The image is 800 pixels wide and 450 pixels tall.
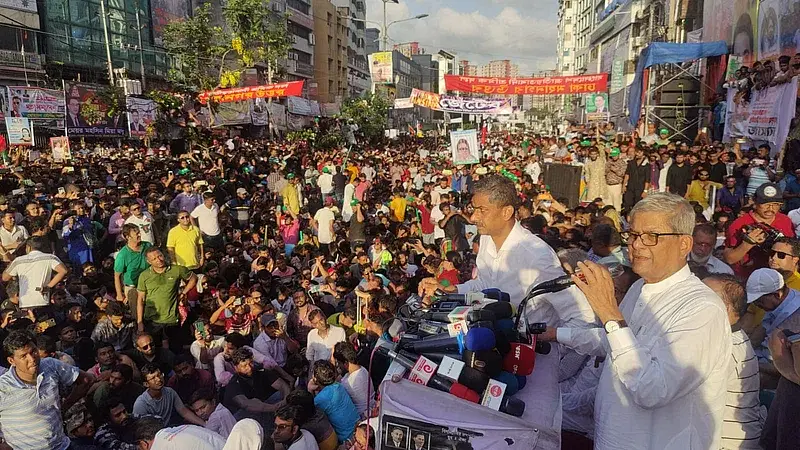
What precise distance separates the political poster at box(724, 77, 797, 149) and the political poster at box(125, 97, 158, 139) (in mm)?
16833

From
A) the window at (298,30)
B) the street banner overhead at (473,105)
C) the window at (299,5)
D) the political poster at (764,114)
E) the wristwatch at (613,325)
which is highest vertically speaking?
the window at (299,5)

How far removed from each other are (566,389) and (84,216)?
824 cm

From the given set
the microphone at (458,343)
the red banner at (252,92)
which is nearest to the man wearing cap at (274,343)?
the microphone at (458,343)

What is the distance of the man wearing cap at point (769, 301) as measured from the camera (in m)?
3.97

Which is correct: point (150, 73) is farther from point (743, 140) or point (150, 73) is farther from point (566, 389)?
point (566, 389)

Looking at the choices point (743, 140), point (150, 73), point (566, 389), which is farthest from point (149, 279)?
point (150, 73)

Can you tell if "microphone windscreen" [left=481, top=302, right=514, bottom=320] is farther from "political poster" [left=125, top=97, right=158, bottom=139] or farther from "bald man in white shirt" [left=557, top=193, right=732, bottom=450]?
"political poster" [left=125, top=97, right=158, bottom=139]

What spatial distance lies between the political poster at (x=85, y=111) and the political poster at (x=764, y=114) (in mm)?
24869

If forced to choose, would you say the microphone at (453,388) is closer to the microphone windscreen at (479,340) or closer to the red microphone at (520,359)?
the microphone windscreen at (479,340)

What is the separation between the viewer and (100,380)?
5.09 m

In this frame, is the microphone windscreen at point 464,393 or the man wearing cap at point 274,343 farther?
the man wearing cap at point 274,343

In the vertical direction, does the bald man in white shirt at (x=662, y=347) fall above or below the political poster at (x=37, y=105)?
below

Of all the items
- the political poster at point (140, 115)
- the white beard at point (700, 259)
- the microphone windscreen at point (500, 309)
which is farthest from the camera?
the political poster at point (140, 115)

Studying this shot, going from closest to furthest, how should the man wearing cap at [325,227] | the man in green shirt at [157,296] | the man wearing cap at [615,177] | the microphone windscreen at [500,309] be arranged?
the microphone windscreen at [500,309], the man in green shirt at [157,296], the man wearing cap at [325,227], the man wearing cap at [615,177]
